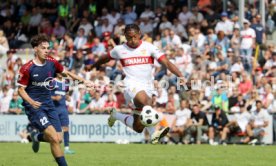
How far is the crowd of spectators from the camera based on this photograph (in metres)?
27.3

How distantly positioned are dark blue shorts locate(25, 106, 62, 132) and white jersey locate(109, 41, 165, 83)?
5.70ft

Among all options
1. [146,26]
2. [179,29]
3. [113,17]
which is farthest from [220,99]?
[113,17]

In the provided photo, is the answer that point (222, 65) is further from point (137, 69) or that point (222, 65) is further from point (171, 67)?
point (171, 67)

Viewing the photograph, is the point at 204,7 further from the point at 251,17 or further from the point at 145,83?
the point at 145,83

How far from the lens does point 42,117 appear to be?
47.9ft

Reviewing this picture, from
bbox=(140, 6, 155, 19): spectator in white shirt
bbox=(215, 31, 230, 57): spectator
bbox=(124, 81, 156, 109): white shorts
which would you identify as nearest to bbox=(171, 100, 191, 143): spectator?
bbox=(215, 31, 230, 57): spectator

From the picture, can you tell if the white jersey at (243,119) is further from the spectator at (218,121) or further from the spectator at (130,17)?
the spectator at (130,17)

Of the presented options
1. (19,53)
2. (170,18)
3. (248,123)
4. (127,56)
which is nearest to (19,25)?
(19,53)

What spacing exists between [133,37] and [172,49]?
13.8 m

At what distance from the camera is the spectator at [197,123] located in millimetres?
26406

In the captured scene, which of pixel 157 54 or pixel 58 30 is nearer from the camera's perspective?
pixel 157 54

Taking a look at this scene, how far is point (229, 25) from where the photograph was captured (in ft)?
97.7

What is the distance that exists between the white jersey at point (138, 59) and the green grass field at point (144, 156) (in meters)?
2.03

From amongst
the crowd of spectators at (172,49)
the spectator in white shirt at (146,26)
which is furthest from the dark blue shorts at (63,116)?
the spectator in white shirt at (146,26)
